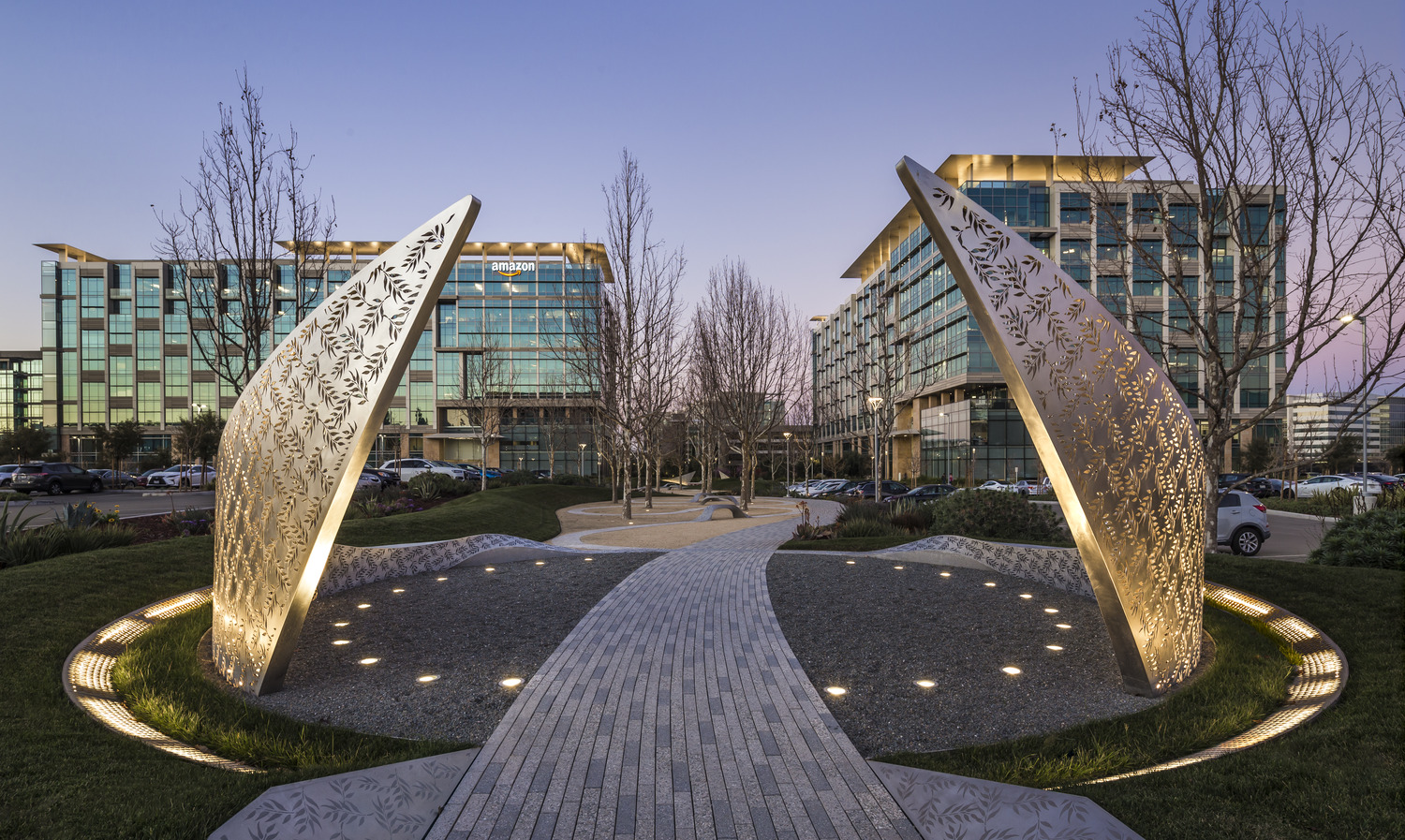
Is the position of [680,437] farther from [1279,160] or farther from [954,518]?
[1279,160]

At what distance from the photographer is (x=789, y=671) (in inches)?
237

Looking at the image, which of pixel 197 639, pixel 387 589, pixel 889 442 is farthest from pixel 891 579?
pixel 889 442

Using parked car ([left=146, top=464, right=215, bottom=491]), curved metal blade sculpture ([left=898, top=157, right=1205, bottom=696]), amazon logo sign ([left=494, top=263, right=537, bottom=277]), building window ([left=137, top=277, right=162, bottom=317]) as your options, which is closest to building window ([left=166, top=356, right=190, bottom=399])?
building window ([left=137, top=277, right=162, bottom=317])

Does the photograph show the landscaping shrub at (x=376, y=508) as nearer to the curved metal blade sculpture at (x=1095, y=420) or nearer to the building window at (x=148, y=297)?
the curved metal blade sculpture at (x=1095, y=420)

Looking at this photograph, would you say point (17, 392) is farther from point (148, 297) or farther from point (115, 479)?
point (115, 479)

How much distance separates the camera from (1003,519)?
13.5m

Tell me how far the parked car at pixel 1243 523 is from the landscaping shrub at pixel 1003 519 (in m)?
4.61

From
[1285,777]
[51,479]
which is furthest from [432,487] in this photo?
[1285,777]

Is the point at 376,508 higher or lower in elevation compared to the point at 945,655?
higher

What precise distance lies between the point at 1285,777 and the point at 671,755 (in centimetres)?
378

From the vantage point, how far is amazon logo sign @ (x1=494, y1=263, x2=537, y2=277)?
242ft

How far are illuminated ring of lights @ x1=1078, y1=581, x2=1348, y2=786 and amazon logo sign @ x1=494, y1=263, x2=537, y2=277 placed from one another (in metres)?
74.1

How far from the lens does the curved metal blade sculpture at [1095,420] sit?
17.4 feet

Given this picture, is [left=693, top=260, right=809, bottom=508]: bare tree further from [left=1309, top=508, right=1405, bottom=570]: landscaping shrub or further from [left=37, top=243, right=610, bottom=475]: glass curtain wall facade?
[left=37, top=243, right=610, bottom=475]: glass curtain wall facade
